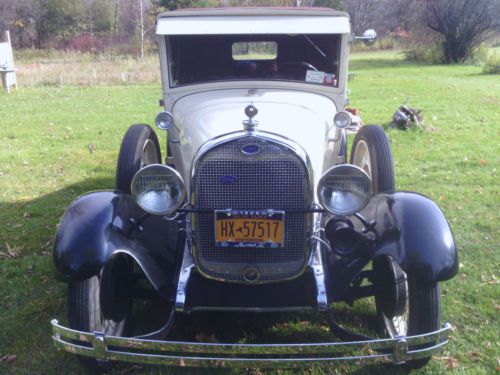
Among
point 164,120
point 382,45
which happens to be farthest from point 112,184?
point 382,45

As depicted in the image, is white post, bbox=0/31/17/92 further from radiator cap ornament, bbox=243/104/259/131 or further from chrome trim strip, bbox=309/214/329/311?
chrome trim strip, bbox=309/214/329/311

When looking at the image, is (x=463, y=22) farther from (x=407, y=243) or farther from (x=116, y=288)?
(x=116, y=288)

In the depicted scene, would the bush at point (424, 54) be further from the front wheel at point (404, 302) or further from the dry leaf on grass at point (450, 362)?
the dry leaf on grass at point (450, 362)

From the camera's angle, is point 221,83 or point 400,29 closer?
point 221,83

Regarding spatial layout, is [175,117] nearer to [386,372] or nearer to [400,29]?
[386,372]

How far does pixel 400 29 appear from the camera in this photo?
35.4 m

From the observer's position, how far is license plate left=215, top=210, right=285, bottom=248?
8.48 feet

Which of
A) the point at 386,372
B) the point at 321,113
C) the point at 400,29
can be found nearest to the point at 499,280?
the point at 386,372

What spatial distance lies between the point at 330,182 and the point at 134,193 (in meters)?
1.02

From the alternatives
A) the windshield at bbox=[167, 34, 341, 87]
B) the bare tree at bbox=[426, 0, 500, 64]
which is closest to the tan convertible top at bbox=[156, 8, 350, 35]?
the windshield at bbox=[167, 34, 341, 87]

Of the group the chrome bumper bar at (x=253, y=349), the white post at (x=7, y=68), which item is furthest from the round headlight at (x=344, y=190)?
the white post at (x=7, y=68)

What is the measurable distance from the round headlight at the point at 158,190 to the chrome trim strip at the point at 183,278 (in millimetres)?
315

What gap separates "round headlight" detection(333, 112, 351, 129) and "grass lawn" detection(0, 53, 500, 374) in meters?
1.30

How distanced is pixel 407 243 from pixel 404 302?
1.91 feet
